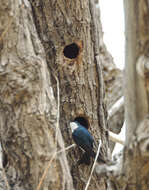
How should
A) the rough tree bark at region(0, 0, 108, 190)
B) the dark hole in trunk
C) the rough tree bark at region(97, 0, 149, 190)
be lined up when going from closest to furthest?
the rough tree bark at region(97, 0, 149, 190), the rough tree bark at region(0, 0, 108, 190), the dark hole in trunk

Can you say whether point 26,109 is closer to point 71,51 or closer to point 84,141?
point 84,141

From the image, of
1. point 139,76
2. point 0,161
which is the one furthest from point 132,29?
point 0,161

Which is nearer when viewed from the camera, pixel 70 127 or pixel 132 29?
pixel 132 29

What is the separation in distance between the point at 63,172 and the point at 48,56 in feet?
4.13

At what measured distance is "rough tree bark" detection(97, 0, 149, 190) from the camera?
1.76m

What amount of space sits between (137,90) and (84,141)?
1.33 m

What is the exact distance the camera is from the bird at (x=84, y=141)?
3031 millimetres

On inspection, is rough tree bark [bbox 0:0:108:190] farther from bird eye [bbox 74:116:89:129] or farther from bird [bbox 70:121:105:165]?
bird eye [bbox 74:116:89:129]

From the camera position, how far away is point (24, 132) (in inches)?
86.9

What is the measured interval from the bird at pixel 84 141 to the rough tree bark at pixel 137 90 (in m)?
1.11

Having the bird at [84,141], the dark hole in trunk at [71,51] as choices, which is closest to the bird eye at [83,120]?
the bird at [84,141]

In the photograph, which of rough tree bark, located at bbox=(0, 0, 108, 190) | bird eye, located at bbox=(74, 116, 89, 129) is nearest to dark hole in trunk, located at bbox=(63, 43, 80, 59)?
bird eye, located at bbox=(74, 116, 89, 129)

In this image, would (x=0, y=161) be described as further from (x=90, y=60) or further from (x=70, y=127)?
(x=90, y=60)

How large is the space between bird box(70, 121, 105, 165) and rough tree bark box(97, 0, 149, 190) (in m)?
1.11
